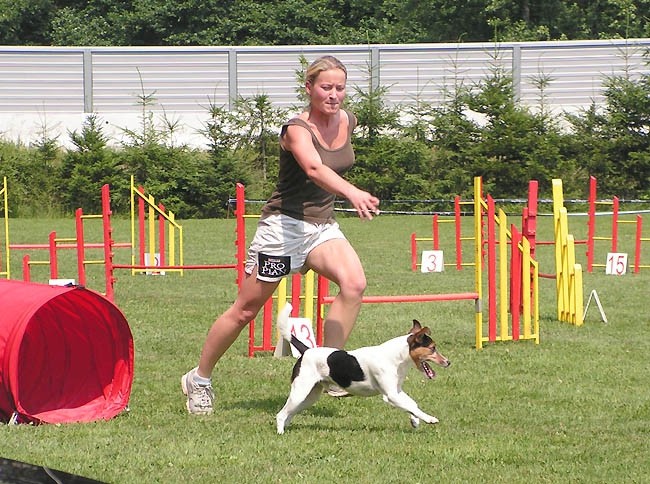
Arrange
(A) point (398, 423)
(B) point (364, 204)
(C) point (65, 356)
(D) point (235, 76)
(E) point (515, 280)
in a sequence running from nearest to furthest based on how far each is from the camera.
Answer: (B) point (364, 204), (A) point (398, 423), (C) point (65, 356), (E) point (515, 280), (D) point (235, 76)

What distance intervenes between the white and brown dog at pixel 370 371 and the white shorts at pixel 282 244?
0.50 metres

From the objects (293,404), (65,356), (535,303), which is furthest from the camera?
(535,303)

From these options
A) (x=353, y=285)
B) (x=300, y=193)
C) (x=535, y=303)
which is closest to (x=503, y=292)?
(x=535, y=303)

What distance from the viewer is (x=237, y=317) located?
594 cm

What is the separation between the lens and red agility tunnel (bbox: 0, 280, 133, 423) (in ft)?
18.6

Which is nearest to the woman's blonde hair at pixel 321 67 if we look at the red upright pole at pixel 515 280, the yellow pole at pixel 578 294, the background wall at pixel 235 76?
the red upright pole at pixel 515 280

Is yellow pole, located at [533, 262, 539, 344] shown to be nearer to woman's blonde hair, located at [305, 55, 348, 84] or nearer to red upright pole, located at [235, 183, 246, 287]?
red upright pole, located at [235, 183, 246, 287]

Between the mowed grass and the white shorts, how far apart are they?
2.49ft

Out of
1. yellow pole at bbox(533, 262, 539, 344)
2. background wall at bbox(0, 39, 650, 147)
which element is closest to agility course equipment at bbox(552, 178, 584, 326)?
yellow pole at bbox(533, 262, 539, 344)

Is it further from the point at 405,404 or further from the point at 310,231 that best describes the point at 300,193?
the point at 405,404

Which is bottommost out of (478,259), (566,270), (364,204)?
(566,270)

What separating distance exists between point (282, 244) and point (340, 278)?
33 centimetres

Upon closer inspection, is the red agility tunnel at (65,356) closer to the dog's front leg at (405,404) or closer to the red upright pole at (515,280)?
the dog's front leg at (405,404)

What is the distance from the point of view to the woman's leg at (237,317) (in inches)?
230
